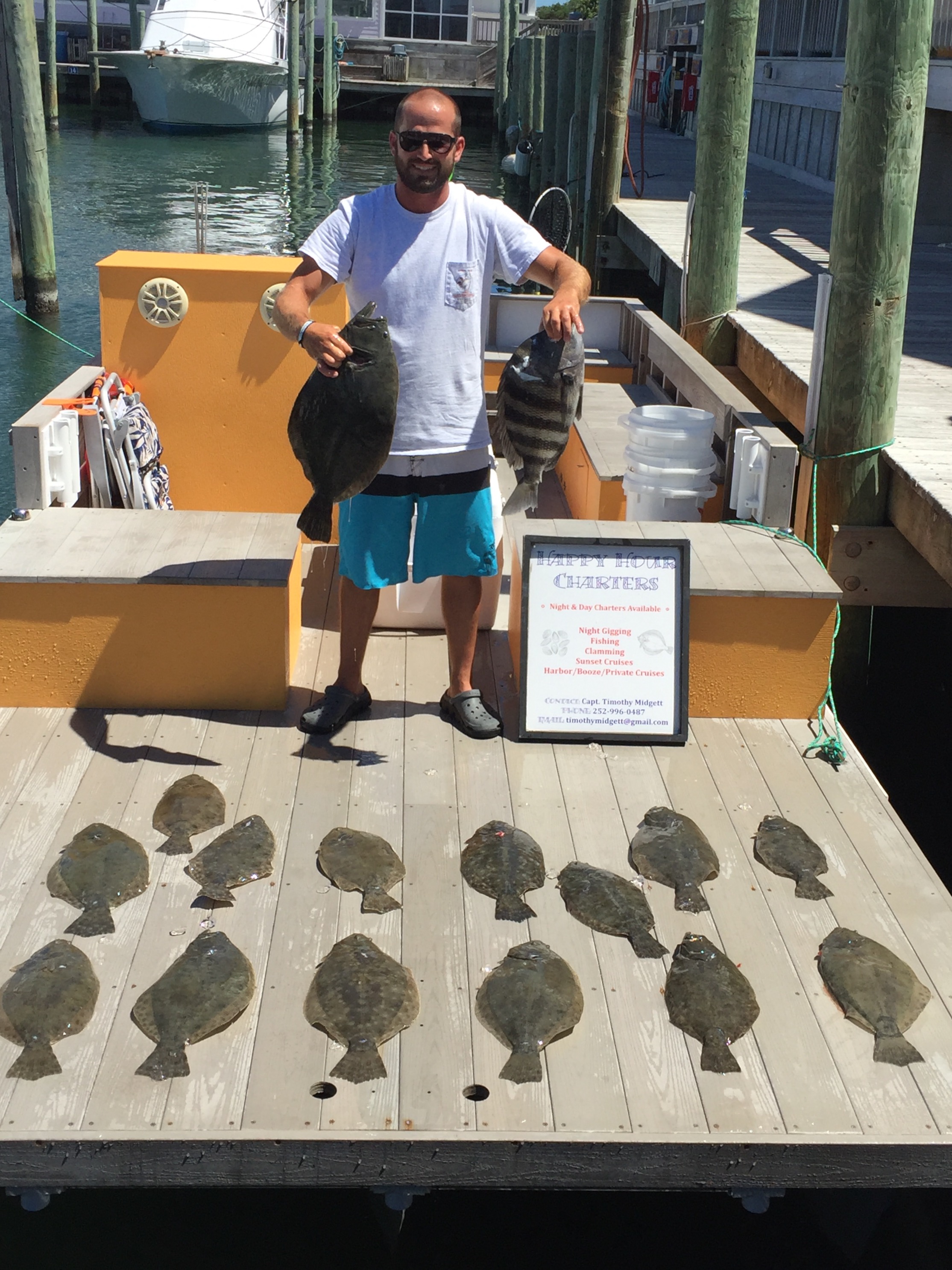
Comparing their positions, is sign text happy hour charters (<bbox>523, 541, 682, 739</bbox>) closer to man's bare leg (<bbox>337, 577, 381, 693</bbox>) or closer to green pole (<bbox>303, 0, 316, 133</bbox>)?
man's bare leg (<bbox>337, 577, 381, 693</bbox>)

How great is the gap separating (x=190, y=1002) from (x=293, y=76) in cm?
3593

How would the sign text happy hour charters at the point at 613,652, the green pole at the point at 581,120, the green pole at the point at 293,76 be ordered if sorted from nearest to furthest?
the sign text happy hour charters at the point at 613,652 → the green pole at the point at 581,120 → the green pole at the point at 293,76

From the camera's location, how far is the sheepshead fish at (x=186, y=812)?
12.3ft

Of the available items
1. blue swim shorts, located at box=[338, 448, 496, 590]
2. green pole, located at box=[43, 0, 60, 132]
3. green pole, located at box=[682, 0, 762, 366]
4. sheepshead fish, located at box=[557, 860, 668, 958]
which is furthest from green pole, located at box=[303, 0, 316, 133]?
sheepshead fish, located at box=[557, 860, 668, 958]

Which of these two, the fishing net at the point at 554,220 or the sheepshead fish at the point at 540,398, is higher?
the sheepshead fish at the point at 540,398

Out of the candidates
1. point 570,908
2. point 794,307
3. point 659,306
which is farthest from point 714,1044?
point 659,306

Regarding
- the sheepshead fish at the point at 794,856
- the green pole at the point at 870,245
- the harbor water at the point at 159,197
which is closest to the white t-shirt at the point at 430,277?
the sheepshead fish at the point at 794,856

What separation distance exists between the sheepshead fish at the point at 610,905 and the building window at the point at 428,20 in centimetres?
4948

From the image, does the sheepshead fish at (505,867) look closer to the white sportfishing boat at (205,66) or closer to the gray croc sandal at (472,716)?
the gray croc sandal at (472,716)

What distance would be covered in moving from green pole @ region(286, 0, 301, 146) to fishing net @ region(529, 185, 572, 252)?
14636mm

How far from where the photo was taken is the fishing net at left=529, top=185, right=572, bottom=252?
1683 centimetres

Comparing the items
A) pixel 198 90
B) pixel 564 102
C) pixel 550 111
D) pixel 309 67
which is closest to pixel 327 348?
pixel 564 102

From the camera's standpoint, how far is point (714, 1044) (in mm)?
2998

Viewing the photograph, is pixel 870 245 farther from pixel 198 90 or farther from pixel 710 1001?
pixel 198 90
